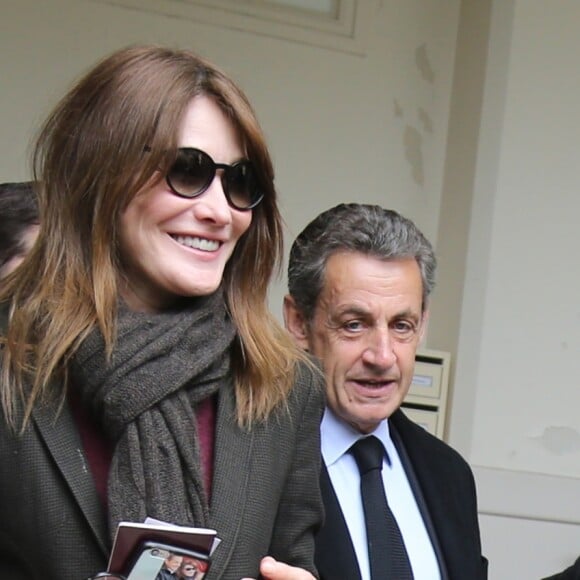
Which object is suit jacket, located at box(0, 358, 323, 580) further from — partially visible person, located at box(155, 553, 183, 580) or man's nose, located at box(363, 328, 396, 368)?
man's nose, located at box(363, 328, 396, 368)

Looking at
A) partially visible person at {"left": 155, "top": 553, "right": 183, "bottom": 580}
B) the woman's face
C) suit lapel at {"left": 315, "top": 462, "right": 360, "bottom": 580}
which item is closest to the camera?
partially visible person at {"left": 155, "top": 553, "right": 183, "bottom": 580}

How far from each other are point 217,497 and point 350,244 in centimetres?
128

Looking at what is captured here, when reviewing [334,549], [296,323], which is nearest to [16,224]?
[296,323]

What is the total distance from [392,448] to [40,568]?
1.34 metres

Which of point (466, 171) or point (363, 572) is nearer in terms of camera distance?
point (363, 572)

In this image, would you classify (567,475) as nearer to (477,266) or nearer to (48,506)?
(477,266)

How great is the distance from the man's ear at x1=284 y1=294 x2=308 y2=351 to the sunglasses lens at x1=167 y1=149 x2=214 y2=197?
1.22 metres

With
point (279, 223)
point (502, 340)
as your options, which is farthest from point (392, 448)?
point (502, 340)

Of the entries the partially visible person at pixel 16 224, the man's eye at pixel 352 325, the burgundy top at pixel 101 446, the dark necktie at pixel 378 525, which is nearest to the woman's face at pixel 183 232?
the burgundy top at pixel 101 446

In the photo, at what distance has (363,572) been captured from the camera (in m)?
2.72

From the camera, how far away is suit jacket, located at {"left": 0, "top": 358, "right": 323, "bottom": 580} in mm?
1850

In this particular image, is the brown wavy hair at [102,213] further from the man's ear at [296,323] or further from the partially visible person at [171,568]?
the man's ear at [296,323]

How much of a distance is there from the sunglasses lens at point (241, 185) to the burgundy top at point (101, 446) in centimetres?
31

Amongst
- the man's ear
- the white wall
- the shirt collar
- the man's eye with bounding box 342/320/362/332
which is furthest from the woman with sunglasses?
the white wall
